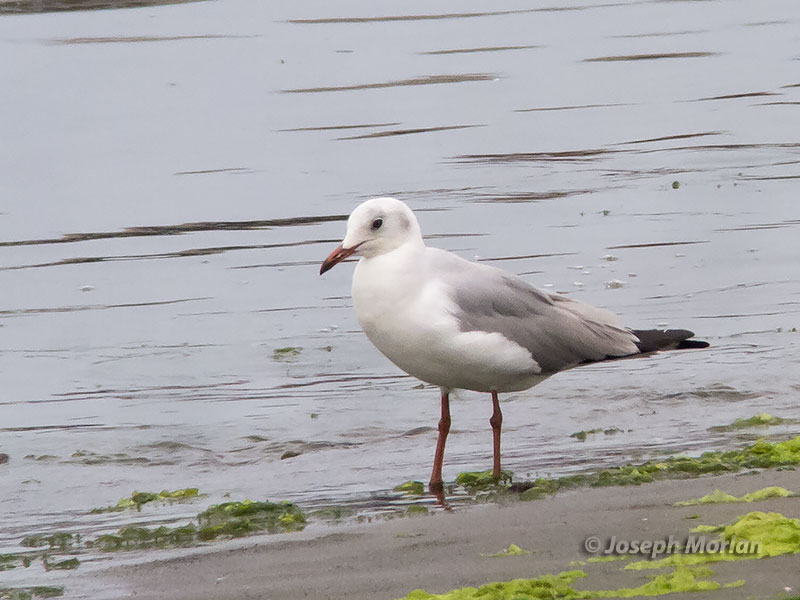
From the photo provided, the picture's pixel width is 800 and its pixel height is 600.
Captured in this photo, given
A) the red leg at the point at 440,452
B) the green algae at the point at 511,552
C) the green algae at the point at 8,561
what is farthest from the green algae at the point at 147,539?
the green algae at the point at 511,552

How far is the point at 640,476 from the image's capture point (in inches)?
230

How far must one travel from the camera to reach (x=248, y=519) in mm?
5852

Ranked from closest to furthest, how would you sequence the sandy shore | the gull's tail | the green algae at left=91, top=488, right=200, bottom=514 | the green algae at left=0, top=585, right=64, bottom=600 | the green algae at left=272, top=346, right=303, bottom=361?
1. the sandy shore
2. the green algae at left=0, top=585, right=64, bottom=600
3. the green algae at left=91, top=488, right=200, bottom=514
4. the gull's tail
5. the green algae at left=272, top=346, right=303, bottom=361

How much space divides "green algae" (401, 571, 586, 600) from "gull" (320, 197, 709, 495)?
2104mm

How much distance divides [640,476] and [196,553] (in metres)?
1.77

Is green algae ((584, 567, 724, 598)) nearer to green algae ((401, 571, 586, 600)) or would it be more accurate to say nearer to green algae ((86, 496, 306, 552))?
green algae ((401, 571, 586, 600))

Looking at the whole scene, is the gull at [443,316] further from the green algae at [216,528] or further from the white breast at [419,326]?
the green algae at [216,528]

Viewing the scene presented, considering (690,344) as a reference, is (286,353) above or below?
below

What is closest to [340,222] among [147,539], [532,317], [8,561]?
[532,317]

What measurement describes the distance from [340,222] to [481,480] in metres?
6.16

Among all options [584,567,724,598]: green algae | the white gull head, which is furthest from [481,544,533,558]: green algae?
the white gull head

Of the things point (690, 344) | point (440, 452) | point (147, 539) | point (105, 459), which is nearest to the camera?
point (147, 539)

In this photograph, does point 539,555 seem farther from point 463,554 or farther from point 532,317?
point 532,317

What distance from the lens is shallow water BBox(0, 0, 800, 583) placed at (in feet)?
25.2
